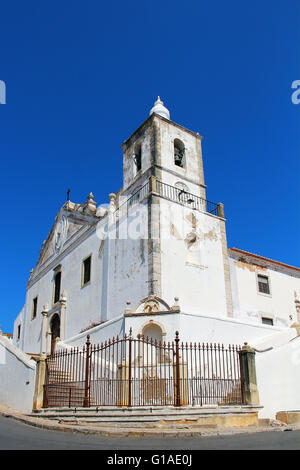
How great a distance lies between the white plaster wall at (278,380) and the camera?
11883mm

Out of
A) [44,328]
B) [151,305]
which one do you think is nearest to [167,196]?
[151,305]

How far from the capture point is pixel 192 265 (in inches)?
699

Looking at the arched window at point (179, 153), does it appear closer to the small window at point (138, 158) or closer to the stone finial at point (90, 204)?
the small window at point (138, 158)

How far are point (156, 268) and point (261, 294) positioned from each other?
27.4 ft

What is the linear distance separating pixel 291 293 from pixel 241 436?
1706cm

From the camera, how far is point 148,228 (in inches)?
675

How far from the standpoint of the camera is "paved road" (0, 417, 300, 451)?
6.66 meters

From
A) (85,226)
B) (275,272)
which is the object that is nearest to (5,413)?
(85,226)

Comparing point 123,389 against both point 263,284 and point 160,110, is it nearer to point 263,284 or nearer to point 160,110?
point 263,284

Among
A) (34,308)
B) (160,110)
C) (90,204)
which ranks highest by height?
(160,110)

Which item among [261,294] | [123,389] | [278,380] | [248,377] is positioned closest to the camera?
[123,389]
